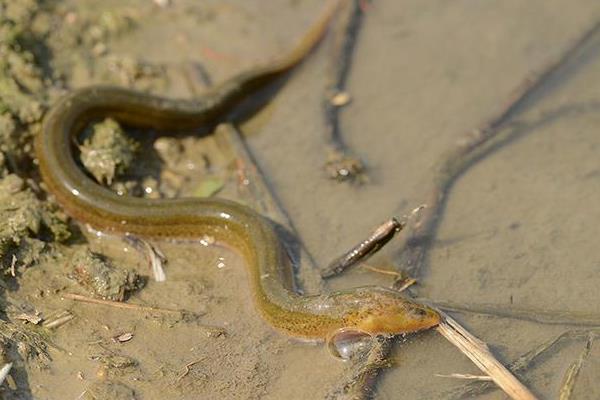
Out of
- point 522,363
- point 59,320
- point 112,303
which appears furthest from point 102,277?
point 522,363

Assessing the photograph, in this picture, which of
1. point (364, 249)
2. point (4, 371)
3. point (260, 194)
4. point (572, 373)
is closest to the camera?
point (4, 371)

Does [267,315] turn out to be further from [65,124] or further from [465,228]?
[65,124]

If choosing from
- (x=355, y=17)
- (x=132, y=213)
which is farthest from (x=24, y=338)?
(x=355, y=17)

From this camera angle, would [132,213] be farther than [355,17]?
No

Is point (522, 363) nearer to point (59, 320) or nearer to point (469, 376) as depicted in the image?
point (469, 376)

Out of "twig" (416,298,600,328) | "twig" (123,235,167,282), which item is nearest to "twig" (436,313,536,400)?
"twig" (416,298,600,328)

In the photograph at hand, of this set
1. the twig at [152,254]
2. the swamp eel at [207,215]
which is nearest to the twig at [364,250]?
the swamp eel at [207,215]
